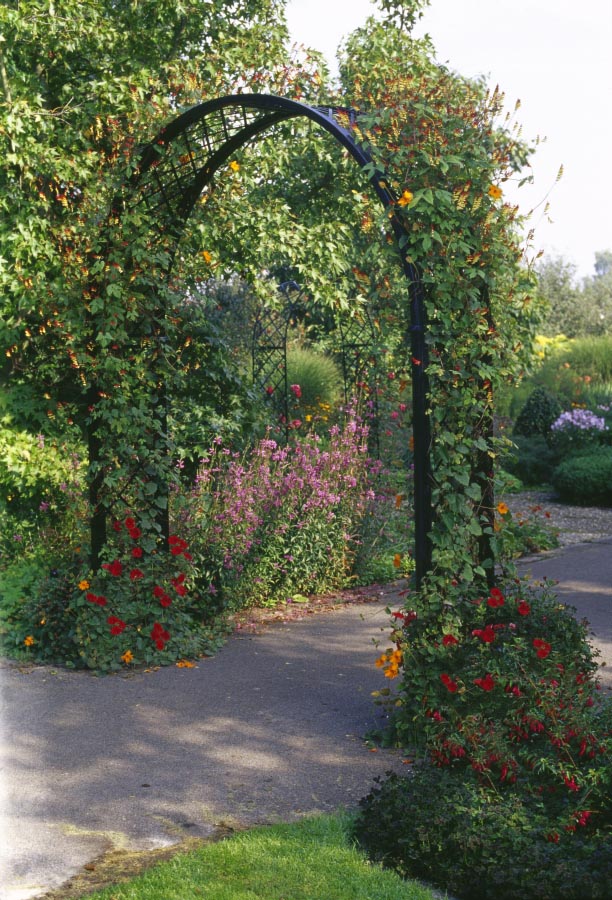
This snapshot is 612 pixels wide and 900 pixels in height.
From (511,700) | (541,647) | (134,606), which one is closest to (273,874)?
(511,700)

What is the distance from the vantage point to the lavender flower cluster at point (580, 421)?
13141 millimetres

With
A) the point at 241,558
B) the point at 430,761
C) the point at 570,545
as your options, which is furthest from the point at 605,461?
the point at 430,761

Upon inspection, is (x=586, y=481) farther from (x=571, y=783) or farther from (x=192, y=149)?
(x=571, y=783)

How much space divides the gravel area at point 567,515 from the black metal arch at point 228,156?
4.84 metres

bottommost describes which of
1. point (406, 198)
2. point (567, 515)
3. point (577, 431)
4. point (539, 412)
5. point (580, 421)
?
point (567, 515)

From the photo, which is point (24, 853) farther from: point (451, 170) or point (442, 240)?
point (451, 170)

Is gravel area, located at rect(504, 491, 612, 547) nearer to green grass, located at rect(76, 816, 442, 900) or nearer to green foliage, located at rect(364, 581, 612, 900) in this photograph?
green foliage, located at rect(364, 581, 612, 900)

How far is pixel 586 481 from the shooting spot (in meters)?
11.7

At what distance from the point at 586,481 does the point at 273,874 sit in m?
9.37

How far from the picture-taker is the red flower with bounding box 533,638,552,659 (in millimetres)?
3959

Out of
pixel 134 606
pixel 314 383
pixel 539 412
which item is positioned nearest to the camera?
pixel 134 606

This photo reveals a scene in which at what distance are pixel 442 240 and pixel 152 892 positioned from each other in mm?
2669

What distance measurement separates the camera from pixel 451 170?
13.4ft

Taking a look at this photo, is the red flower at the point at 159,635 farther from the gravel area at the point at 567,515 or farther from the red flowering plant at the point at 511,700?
the gravel area at the point at 567,515
